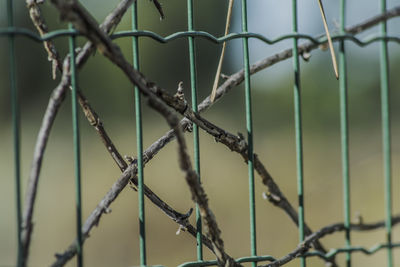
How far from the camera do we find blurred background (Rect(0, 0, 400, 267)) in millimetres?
3762

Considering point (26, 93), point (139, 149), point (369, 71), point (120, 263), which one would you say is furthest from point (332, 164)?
point (26, 93)

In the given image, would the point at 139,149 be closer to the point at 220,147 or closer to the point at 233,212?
the point at 233,212

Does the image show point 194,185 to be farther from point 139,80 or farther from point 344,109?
point 344,109

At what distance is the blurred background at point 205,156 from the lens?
3762mm

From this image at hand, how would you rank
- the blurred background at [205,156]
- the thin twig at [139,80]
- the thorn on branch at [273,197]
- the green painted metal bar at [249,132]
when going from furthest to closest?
the blurred background at [205,156]
the thorn on branch at [273,197]
the green painted metal bar at [249,132]
the thin twig at [139,80]

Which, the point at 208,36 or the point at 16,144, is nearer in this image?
the point at 16,144

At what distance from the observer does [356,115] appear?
6844 millimetres

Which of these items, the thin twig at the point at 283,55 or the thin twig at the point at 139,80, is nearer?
the thin twig at the point at 139,80

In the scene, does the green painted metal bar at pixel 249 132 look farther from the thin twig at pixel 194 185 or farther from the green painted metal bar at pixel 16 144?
the green painted metal bar at pixel 16 144

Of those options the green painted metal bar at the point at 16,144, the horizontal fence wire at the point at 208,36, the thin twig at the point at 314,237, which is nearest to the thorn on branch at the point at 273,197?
the thin twig at the point at 314,237

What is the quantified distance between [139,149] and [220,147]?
417 cm

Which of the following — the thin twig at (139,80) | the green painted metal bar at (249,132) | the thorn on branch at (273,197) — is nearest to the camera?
the thin twig at (139,80)

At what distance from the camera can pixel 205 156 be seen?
470 cm

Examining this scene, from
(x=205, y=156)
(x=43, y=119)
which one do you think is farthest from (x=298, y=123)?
(x=205, y=156)
